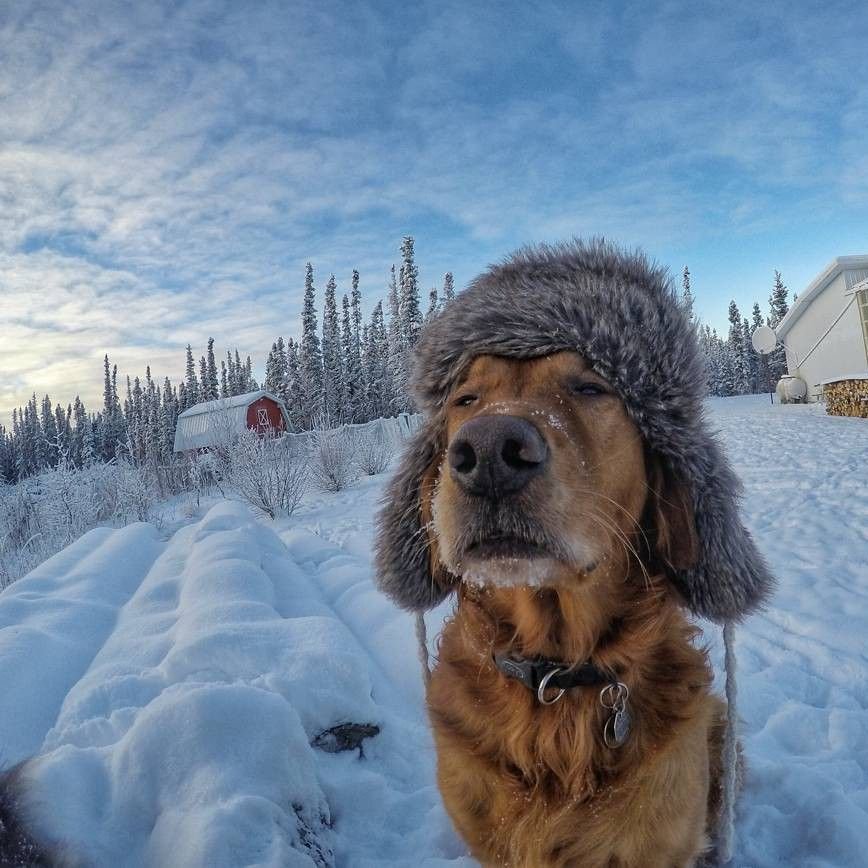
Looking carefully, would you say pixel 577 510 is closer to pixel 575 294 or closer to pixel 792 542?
pixel 575 294

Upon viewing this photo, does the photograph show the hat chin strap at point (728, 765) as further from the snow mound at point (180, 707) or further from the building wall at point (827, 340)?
the building wall at point (827, 340)

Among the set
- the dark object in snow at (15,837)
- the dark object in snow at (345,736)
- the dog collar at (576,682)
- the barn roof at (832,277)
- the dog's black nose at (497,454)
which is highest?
the barn roof at (832,277)

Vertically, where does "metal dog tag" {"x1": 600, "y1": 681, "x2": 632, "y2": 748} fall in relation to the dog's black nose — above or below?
below

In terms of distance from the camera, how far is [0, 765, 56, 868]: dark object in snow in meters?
1.45

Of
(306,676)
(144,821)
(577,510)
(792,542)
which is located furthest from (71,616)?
(792,542)

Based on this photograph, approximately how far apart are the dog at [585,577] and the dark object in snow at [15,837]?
1205mm

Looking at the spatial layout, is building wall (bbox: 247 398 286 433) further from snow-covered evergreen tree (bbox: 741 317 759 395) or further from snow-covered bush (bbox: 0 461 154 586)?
snow-covered evergreen tree (bbox: 741 317 759 395)

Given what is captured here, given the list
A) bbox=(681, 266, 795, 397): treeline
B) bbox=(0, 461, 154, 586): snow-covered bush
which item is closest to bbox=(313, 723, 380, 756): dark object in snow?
bbox=(0, 461, 154, 586): snow-covered bush

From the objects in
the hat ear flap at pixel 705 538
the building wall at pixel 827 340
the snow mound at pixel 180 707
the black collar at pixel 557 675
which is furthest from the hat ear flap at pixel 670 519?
the building wall at pixel 827 340

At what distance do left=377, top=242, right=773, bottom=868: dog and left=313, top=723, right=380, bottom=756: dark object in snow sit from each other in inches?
28.2

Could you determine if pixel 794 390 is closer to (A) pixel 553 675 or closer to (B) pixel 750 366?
(A) pixel 553 675

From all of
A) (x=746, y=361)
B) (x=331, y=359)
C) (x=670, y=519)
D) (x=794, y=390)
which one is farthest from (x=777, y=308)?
(x=670, y=519)

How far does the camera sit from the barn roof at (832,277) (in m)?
24.0

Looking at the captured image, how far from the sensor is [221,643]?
9.51ft
